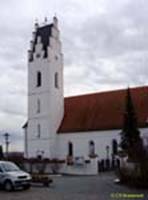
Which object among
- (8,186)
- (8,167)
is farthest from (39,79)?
(8,186)

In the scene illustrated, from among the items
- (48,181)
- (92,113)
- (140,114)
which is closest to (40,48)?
(92,113)

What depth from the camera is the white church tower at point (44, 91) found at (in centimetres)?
5934

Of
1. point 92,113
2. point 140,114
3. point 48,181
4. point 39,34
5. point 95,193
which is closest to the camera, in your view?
point 95,193

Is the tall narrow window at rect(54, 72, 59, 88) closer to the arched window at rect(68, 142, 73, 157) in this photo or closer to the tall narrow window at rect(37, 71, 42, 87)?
the tall narrow window at rect(37, 71, 42, 87)

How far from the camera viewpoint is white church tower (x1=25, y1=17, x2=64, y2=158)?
59344 mm

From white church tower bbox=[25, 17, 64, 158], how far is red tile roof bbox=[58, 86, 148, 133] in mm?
1988

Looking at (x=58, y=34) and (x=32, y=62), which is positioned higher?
(x=58, y=34)

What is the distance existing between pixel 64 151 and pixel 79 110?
19.8 feet

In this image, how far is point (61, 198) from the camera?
65.8 ft

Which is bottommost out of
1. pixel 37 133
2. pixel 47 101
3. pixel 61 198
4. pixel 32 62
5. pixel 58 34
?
pixel 61 198

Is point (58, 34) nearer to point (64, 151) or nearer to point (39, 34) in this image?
point (39, 34)

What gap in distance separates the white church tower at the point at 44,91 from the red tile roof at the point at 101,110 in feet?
6.52

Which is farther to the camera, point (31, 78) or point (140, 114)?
point (31, 78)

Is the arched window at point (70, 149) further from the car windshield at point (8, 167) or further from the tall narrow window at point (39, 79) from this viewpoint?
the car windshield at point (8, 167)
